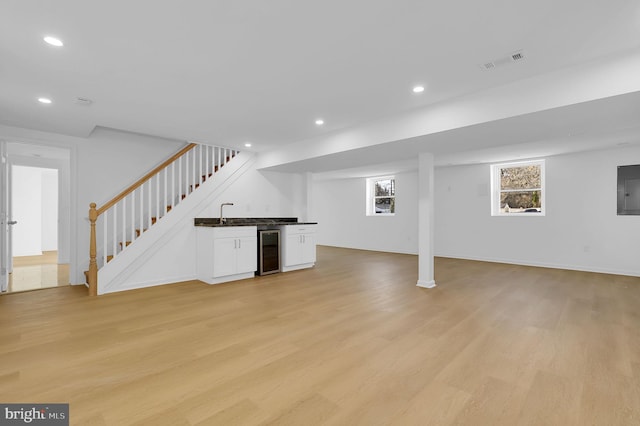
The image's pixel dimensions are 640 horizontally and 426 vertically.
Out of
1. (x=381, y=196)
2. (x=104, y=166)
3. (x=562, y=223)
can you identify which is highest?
(x=104, y=166)

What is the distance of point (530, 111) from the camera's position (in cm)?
297

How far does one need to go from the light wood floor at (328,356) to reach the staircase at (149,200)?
83 cm

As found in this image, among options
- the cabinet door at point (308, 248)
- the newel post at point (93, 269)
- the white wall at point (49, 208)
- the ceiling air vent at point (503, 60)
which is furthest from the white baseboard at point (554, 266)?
the white wall at point (49, 208)

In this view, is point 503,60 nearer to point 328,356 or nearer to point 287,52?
point 287,52

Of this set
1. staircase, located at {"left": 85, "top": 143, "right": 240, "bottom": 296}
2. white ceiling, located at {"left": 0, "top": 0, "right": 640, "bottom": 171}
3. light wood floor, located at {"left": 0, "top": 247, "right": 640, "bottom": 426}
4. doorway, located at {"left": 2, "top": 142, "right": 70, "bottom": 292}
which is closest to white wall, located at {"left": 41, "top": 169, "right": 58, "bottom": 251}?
doorway, located at {"left": 2, "top": 142, "right": 70, "bottom": 292}

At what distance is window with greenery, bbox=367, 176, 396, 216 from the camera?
914cm

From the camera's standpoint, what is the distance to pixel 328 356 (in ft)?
7.79

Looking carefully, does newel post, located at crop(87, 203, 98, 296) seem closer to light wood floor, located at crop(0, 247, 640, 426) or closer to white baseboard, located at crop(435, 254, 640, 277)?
light wood floor, located at crop(0, 247, 640, 426)

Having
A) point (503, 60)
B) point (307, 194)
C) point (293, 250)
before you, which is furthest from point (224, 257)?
point (503, 60)

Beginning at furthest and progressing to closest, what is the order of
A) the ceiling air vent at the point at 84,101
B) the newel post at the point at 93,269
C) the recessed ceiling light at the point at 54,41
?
the newel post at the point at 93,269 → the ceiling air vent at the point at 84,101 → the recessed ceiling light at the point at 54,41

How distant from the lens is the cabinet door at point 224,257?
16.0 feet

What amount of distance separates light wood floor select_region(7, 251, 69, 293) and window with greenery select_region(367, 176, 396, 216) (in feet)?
24.9

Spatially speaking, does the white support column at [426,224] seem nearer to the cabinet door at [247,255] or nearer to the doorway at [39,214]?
the cabinet door at [247,255]

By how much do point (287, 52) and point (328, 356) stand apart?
2501 mm
